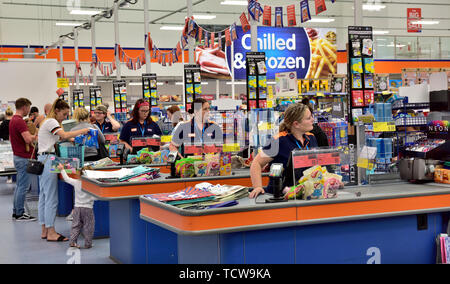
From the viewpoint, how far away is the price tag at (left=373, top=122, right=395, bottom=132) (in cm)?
489

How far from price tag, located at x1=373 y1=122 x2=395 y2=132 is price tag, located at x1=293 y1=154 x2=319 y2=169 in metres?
1.18

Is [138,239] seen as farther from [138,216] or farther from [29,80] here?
[29,80]

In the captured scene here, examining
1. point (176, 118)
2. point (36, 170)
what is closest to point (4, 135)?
point (176, 118)

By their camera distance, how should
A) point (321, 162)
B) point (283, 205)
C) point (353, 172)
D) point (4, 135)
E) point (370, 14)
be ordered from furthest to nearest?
point (370, 14) < point (4, 135) < point (353, 172) < point (321, 162) < point (283, 205)

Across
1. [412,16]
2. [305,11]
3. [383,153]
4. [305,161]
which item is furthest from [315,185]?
[412,16]

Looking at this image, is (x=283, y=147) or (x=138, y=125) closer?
(x=283, y=147)

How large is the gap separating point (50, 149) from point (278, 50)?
1261 cm

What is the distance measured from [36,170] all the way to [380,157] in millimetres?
4120

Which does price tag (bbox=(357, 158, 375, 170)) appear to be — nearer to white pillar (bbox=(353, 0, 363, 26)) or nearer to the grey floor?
white pillar (bbox=(353, 0, 363, 26))

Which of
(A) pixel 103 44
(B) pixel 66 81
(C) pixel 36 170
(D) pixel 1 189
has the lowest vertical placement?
(D) pixel 1 189

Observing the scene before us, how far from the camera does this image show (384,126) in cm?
492

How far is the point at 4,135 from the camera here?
41.7 feet

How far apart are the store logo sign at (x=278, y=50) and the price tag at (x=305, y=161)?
13577 millimetres
